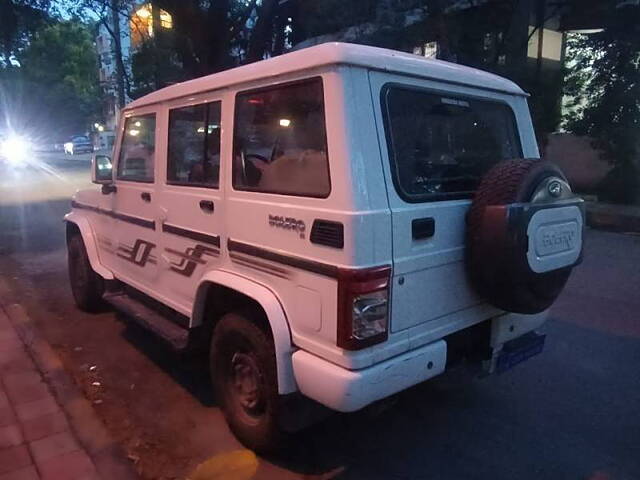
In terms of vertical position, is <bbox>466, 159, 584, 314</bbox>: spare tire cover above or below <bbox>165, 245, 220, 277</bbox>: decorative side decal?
above

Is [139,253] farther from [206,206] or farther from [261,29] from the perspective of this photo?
[261,29]

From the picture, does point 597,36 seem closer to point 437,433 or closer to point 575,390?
point 575,390

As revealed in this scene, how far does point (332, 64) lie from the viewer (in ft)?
7.70

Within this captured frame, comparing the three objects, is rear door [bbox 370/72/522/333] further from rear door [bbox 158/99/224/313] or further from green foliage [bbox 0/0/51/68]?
green foliage [bbox 0/0/51/68]

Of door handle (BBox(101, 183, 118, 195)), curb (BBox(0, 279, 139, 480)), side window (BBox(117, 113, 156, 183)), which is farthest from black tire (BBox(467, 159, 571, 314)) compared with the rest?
door handle (BBox(101, 183, 118, 195))

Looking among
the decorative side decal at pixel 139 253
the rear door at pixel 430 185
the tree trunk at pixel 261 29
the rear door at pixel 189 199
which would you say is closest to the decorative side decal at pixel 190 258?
the rear door at pixel 189 199

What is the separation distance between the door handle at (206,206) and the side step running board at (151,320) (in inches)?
34.2

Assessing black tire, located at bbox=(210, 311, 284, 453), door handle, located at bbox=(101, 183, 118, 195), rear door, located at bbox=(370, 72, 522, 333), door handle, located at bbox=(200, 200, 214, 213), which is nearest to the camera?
rear door, located at bbox=(370, 72, 522, 333)

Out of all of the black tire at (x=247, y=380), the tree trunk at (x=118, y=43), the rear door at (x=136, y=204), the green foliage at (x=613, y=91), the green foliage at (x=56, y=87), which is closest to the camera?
the black tire at (x=247, y=380)

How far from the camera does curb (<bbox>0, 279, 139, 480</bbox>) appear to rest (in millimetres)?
2873

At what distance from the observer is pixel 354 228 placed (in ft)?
7.37

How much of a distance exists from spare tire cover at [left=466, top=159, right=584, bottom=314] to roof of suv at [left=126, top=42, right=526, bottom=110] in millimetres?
615

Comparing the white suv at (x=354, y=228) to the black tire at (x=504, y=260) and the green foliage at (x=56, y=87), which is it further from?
the green foliage at (x=56, y=87)

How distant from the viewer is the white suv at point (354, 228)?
7.69 feet
